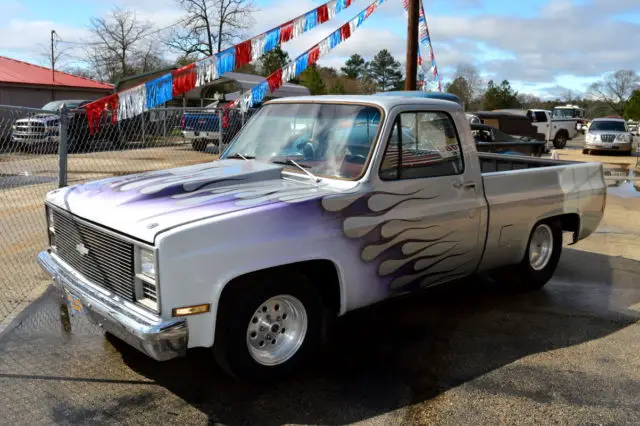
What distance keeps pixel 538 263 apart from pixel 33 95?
30.4 m

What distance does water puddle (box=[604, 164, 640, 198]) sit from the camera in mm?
13424

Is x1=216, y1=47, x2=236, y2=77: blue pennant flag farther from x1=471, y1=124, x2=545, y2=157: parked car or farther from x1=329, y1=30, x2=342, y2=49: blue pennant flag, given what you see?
x1=471, y1=124, x2=545, y2=157: parked car

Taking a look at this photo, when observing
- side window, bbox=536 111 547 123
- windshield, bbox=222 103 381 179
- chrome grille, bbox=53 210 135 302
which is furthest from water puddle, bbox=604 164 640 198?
chrome grille, bbox=53 210 135 302

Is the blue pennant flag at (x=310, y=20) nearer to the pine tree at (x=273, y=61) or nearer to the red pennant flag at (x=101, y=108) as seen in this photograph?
the red pennant flag at (x=101, y=108)

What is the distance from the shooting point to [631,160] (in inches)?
902

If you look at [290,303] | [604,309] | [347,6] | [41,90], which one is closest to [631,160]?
[347,6]

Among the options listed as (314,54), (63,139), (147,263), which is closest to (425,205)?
(147,263)

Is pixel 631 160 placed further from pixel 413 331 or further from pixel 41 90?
pixel 41 90

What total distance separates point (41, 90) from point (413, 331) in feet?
101

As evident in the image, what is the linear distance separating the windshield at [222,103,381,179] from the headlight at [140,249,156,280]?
145cm

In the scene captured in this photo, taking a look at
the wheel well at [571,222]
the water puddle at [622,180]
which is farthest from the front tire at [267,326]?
the water puddle at [622,180]

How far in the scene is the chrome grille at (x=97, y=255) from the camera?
3439 millimetres

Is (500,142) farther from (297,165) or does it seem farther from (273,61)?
(273,61)

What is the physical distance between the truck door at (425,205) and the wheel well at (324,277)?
0.95ft
